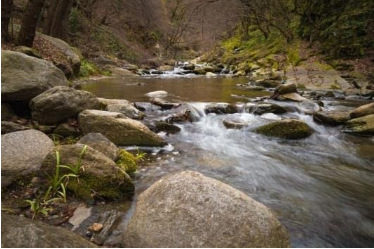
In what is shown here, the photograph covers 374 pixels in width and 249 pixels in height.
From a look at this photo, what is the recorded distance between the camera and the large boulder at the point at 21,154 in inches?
140

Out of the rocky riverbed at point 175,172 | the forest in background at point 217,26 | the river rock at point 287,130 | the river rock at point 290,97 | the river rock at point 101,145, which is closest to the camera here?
the rocky riverbed at point 175,172

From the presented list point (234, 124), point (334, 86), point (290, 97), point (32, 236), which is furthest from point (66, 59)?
point (32, 236)

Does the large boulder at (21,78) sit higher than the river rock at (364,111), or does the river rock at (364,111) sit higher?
the large boulder at (21,78)

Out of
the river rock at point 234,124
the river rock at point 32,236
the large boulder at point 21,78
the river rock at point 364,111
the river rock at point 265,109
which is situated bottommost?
the river rock at point 234,124

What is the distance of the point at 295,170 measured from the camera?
219 inches

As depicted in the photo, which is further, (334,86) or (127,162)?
(334,86)

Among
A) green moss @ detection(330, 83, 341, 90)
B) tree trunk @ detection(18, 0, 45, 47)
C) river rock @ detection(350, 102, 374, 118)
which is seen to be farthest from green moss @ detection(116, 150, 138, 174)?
green moss @ detection(330, 83, 341, 90)

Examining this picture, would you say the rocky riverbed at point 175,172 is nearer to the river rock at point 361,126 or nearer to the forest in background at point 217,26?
the river rock at point 361,126

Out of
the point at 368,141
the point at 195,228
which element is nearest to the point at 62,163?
the point at 195,228

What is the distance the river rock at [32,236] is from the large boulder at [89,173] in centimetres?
110

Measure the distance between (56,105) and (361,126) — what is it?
6.67 m

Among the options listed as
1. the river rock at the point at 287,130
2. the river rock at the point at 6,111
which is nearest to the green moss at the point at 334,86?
the river rock at the point at 287,130

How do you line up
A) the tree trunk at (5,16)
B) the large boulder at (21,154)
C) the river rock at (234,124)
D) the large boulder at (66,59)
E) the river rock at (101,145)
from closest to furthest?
the large boulder at (21,154) → the river rock at (101,145) → the river rock at (234,124) → the tree trunk at (5,16) → the large boulder at (66,59)

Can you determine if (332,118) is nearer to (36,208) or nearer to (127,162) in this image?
(127,162)
